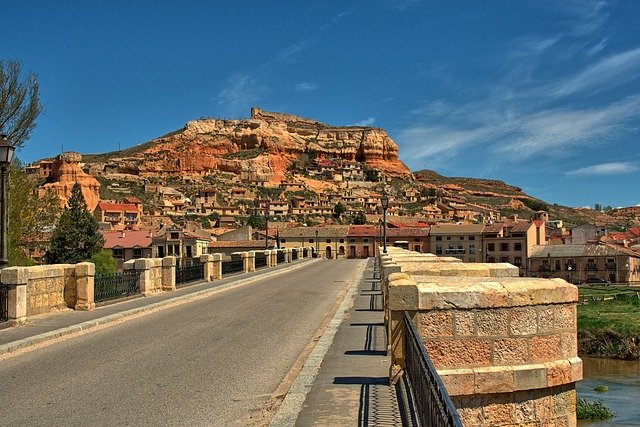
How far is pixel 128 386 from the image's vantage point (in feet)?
27.1

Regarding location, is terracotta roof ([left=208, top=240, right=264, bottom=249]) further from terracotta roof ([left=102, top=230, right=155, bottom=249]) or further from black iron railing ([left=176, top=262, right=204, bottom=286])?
black iron railing ([left=176, top=262, right=204, bottom=286])

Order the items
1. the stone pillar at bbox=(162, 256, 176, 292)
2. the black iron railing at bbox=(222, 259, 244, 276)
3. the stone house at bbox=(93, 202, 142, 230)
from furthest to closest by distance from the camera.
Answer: the stone house at bbox=(93, 202, 142, 230) < the black iron railing at bbox=(222, 259, 244, 276) < the stone pillar at bbox=(162, 256, 176, 292)

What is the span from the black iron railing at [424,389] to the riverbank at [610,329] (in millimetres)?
33521

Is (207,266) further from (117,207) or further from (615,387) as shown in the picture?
(117,207)

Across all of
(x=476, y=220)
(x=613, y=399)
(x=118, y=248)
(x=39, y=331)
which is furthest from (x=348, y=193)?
(x=39, y=331)

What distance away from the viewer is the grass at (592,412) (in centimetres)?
2184

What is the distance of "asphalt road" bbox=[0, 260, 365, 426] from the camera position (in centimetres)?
698

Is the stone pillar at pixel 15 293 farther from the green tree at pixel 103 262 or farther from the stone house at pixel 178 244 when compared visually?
the stone house at pixel 178 244

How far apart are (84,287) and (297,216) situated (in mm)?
124572

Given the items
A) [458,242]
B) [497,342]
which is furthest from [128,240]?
[497,342]

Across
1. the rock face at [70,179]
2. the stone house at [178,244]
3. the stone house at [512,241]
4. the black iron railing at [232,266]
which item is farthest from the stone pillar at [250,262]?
the rock face at [70,179]

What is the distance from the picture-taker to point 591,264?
77.7m

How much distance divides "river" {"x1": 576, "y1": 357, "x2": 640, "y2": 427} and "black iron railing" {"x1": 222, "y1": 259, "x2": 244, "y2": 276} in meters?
17.7

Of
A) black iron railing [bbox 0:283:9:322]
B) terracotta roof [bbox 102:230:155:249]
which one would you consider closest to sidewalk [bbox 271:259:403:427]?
black iron railing [bbox 0:283:9:322]
